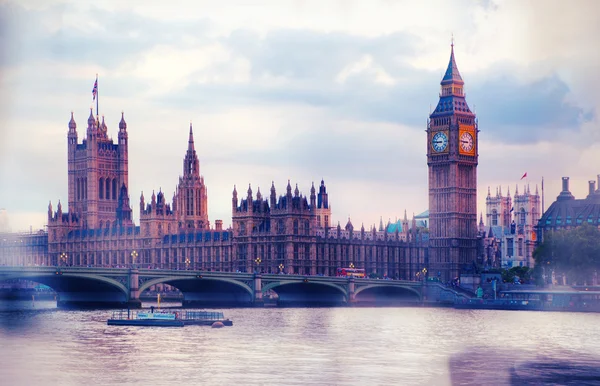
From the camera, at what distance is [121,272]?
409 ft

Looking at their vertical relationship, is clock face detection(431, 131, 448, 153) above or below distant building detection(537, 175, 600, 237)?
above

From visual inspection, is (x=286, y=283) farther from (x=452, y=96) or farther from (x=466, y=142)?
(x=452, y=96)

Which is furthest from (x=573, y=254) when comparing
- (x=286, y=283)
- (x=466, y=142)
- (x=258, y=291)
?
(x=466, y=142)

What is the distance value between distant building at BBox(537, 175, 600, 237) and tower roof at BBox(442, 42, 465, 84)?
24450 mm

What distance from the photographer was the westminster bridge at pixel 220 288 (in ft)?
398

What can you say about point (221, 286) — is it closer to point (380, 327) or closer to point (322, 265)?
point (322, 265)

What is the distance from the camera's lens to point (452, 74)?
7096 inches

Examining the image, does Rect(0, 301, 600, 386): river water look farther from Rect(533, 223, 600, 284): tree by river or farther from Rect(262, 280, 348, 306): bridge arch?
Rect(262, 280, 348, 306): bridge arch

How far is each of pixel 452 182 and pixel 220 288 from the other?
48108mm

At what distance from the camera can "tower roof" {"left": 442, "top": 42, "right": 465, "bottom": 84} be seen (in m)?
179

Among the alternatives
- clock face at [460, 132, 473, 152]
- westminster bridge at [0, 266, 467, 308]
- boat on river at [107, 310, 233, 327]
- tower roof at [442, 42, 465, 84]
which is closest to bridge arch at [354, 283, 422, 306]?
westminster bridge at [0, 266, 467, 308]

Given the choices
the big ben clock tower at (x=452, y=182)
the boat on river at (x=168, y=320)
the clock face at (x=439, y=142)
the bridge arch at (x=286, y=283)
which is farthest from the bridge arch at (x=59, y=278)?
the clock face at (x=439, y=142)

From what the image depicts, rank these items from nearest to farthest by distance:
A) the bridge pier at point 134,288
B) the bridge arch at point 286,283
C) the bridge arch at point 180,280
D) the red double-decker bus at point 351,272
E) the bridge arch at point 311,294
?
1. the bridge pier at point 134,288
2. the bridge arch at point 180,280
3. the bridge arch at point 286,283
4. the bridge arch at point 311,294
5. the red double-decker bus at point 351,272

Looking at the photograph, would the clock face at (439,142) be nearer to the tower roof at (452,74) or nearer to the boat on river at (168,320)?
the tower roof at (452,74)
